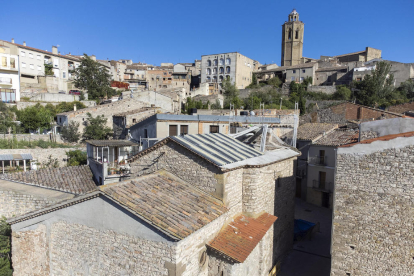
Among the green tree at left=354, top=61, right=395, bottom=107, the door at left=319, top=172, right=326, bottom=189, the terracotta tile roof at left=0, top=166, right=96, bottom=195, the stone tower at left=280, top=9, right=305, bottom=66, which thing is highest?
the stone tower at left=280, top=9, right=305, bottom=66

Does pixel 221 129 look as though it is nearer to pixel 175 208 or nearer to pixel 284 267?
pixel 284 267

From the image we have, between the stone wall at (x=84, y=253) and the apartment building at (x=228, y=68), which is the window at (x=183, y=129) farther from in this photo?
the apartment building at (x=228, y=68)

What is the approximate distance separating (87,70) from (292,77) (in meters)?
36.2

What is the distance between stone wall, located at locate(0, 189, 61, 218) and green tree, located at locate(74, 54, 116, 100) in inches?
1184

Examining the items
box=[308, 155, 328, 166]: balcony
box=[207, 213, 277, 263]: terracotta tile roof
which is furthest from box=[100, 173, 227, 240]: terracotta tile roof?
box=[308, 155, 328, 166]: balcony

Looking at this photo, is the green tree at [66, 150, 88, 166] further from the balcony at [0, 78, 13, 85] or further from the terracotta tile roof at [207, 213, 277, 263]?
the balcony at [0, 78, 13, 85]

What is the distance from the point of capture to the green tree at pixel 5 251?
10.1 meters

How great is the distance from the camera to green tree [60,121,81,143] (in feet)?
86.8

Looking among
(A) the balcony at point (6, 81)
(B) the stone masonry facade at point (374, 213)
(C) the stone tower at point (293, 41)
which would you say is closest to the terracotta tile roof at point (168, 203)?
(B) the stone masonry facade at point (374, 213)

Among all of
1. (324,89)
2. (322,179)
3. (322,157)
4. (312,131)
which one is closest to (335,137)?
(322,157)

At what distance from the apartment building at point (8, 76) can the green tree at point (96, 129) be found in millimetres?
17081

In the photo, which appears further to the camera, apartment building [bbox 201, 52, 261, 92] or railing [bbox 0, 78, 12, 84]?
apartment building [bbox 201, 52, 261, 92]

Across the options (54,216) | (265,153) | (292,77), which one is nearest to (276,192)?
(265,153)

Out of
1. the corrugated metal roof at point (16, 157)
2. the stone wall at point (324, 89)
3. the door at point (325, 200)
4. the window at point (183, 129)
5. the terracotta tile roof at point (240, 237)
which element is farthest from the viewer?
the stone wall at point (324, 89)
